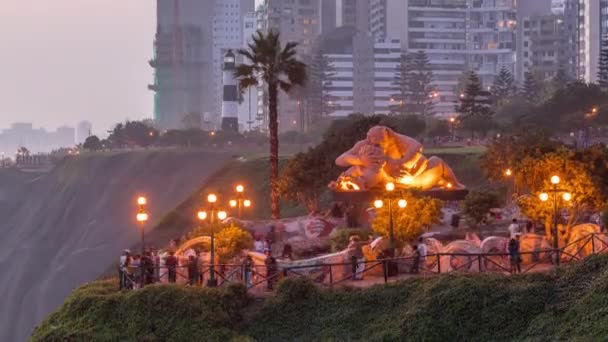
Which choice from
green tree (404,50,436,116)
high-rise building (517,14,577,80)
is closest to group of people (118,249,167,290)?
green tree (404,50,436,116)

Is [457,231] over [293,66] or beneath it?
beneath

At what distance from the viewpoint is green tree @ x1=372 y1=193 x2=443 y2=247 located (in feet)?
110

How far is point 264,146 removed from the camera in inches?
4754

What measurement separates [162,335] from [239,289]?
94.1 inches

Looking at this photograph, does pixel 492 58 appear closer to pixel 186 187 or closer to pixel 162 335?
pixel 186 187

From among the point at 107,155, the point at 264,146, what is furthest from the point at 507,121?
the point at 107,155

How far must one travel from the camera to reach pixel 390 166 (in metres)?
41.6

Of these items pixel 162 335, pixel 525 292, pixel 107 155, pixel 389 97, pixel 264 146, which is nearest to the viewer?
pixel 525 292

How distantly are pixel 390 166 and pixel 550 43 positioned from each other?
508 ft

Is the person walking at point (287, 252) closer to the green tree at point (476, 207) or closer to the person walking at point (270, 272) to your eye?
the person walking at point (270, 272)

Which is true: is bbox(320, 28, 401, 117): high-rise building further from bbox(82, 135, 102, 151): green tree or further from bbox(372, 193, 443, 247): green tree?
bbox(372, 193, 443, 247): green tree

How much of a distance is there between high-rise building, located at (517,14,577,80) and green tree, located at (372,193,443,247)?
6183 inches

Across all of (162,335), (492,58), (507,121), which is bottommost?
(162,335)

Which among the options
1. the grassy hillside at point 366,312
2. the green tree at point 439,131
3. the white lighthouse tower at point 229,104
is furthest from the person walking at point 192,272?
the white lighthouse tower at point 229,104
